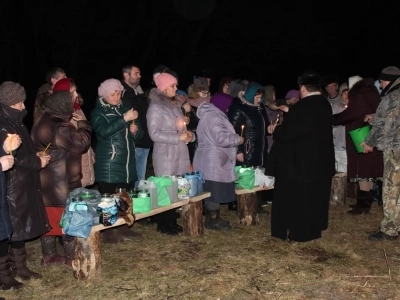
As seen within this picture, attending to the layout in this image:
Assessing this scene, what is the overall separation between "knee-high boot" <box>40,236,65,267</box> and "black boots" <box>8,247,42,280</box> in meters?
0.34

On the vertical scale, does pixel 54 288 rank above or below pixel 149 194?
below

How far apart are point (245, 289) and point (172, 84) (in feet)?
9.10

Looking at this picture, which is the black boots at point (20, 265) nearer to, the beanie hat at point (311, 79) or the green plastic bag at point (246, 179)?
the green plastic bag at point (246, 179)

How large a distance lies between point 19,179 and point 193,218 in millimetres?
2559

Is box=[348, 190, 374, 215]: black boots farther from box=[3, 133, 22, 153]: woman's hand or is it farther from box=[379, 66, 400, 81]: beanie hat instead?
box=[3, 133, 22, 153]: woman's hand

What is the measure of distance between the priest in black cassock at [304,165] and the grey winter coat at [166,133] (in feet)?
4.08

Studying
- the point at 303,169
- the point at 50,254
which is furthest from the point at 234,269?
the point at 50,254

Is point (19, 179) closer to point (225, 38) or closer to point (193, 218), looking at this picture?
point (193, 218)

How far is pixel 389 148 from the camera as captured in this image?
6316mm

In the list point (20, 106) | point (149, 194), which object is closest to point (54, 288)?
point (149, 194)

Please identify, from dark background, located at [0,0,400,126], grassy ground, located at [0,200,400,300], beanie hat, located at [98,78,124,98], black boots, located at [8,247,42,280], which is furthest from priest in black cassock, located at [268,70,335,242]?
dark background, located at [0,0,400,126]

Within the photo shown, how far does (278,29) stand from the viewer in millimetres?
28016

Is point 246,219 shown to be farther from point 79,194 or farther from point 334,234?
point 79,194

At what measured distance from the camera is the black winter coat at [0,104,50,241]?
466cm
